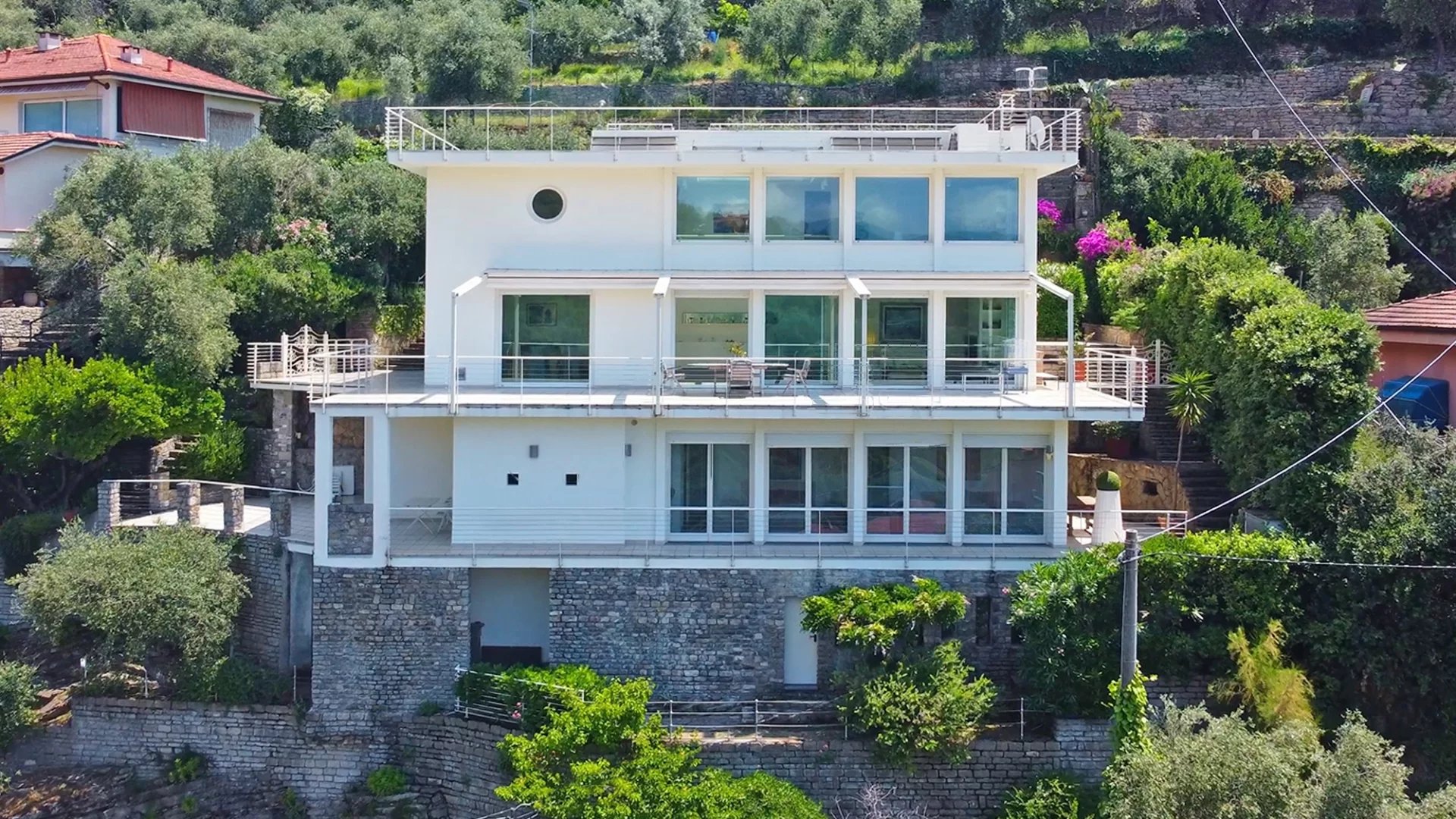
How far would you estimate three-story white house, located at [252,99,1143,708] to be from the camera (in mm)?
21719

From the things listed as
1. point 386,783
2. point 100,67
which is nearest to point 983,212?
point 386,783

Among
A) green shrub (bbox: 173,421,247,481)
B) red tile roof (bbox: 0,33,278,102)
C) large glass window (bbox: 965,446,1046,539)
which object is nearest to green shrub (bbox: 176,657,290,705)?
green shrub (bbox: 173,421,247,481)

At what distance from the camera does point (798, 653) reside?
21984 millimetres

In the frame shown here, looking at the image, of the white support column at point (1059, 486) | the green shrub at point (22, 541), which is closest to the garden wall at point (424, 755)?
the white support column at point (1059, 486)

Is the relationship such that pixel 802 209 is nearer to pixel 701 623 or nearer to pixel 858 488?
pixel 858 488

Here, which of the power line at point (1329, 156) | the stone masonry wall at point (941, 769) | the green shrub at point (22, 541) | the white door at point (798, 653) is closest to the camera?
the stone masonry wall at point (941, 769)

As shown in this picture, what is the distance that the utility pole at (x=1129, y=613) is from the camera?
1855 cm

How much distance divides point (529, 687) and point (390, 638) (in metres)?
2.73

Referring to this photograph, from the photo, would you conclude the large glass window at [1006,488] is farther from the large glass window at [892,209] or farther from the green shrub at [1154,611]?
the large glass window at [892,209]

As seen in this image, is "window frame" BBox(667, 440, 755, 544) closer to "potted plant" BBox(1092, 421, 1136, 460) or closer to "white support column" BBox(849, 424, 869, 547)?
"white support column" BBox(849, 424, 869, 547)

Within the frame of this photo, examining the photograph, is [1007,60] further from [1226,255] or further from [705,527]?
[705,527]


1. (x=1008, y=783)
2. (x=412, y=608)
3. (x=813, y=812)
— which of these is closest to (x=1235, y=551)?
(x=1008, y=783)

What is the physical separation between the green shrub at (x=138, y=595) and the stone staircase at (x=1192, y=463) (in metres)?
16.8

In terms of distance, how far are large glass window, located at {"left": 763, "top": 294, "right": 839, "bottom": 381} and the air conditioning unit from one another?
29.3 ft
